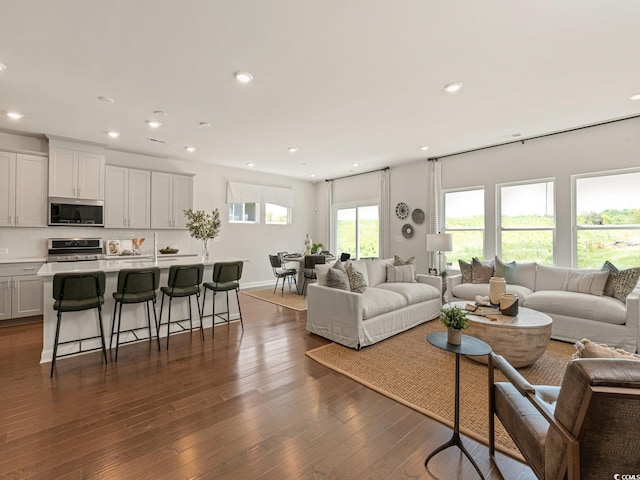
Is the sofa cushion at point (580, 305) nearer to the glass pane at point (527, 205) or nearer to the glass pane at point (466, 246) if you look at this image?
the glass pane at point (527, 205)

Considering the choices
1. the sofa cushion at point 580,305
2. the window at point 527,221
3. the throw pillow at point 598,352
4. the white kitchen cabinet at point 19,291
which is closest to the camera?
the throw pillow at point 598,352

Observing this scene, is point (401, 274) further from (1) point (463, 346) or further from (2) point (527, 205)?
(1) point (463, 346)

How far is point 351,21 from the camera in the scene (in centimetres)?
221

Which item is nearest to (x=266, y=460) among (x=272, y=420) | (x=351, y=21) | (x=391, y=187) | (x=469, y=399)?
(x=272, y=420)

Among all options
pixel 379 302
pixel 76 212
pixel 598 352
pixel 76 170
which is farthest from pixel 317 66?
pixel 76 212

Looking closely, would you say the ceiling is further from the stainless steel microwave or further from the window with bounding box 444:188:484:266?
the window with bounding box 444:188:484:266

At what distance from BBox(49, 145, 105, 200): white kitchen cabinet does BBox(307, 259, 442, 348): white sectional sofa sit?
4.26 m

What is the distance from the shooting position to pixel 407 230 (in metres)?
6.77

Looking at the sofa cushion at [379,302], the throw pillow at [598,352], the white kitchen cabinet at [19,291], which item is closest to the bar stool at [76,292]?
the white kitchen cabinet at [19,291]

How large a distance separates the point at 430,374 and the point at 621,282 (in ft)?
9.62

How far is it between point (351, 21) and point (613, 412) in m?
2.61

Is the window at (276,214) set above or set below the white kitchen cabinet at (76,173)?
below

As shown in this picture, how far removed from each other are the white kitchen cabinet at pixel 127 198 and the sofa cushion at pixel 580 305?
6661 mm

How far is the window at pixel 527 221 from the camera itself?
4.95m
